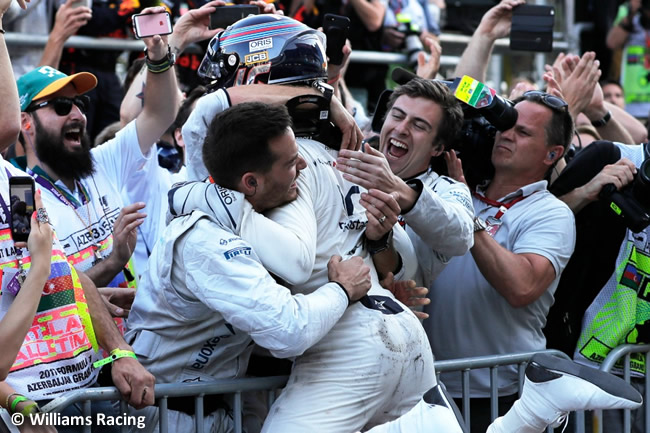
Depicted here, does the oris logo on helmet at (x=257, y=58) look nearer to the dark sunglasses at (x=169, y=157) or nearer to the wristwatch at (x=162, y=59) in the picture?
the wristwatch at (x=162, y=59)

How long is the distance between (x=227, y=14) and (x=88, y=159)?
41.0 inches

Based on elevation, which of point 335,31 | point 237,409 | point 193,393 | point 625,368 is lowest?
point 625,368

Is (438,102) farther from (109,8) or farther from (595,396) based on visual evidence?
(109,8)

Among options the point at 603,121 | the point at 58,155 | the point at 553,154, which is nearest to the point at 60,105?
the point at 58,155

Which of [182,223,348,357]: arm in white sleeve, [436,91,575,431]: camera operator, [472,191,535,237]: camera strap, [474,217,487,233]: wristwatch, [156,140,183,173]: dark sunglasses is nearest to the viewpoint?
[182,223,348,357]: arm in white sleeve

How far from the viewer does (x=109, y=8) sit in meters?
6.69

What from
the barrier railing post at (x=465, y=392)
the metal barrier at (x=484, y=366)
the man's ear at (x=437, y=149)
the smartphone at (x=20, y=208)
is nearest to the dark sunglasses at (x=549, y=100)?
the man's ear at (x=437, y=149)

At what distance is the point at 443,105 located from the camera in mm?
4090

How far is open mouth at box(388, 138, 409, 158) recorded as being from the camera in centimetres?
404

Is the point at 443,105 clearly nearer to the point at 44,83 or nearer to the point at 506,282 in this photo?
the point at 506,282

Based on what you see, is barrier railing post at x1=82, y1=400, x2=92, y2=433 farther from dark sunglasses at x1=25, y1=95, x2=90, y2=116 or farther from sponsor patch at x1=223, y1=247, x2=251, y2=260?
dark sunglasses at x1=25, y1=95, x2=90, y2=116

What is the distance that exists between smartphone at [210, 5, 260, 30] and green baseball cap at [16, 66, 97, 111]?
75cm

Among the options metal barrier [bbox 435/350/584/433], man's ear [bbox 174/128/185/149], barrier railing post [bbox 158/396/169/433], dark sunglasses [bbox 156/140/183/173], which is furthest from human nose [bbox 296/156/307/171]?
dark sunglasses [bbox 156/140/183/173]

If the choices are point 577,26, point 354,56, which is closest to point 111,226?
point 354,56
